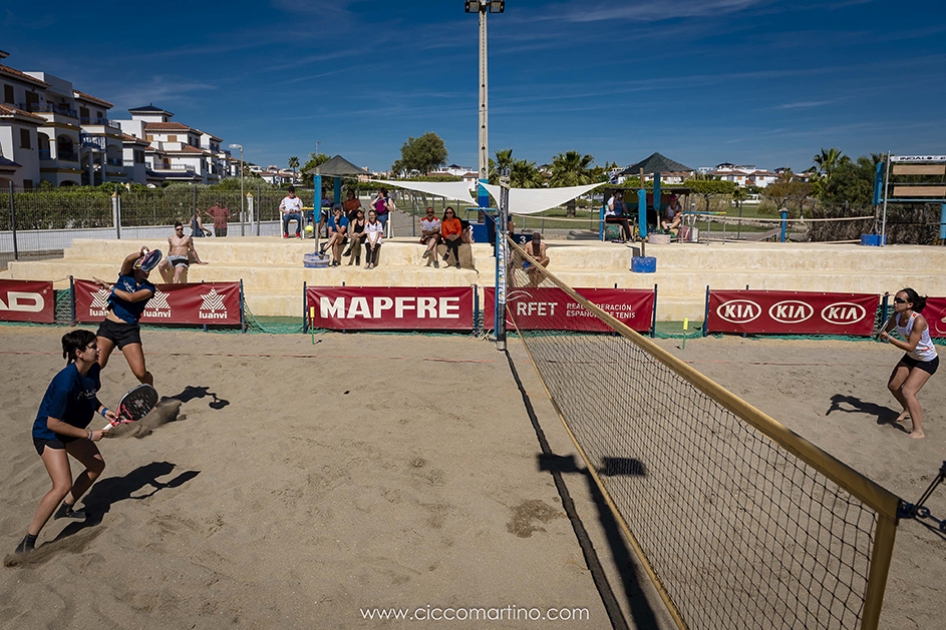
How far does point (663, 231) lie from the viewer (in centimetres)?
2297

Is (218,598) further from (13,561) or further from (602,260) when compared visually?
(602,260)

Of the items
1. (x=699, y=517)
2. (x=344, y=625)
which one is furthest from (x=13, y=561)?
(x=699, y=517)

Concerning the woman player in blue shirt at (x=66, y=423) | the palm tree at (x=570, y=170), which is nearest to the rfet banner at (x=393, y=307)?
the woman player in blue shirt at (x=66, y=423)

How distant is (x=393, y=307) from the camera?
13.5m

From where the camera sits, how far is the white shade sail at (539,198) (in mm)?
17422

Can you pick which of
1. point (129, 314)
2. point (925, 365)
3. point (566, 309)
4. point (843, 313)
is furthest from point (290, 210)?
point (925, 365)

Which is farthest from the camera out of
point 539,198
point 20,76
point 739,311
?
point 20,76

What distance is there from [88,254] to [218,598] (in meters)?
17.4

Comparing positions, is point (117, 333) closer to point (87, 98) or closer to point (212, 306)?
point (212, 306)

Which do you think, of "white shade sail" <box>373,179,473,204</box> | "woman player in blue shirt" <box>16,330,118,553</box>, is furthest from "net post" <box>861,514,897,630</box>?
"white shade sail" <box>373,179,473,204</box>

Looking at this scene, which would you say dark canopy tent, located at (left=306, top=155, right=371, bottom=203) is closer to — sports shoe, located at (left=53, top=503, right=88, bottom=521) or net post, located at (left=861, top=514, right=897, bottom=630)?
sports shoe, located at (left=53, top=503, right=88, bottom=521)

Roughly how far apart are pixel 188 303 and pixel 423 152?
74372 millimetres

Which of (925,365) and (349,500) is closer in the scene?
(349,500)

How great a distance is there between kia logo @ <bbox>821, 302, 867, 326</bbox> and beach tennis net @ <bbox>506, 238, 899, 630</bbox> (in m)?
5.57
